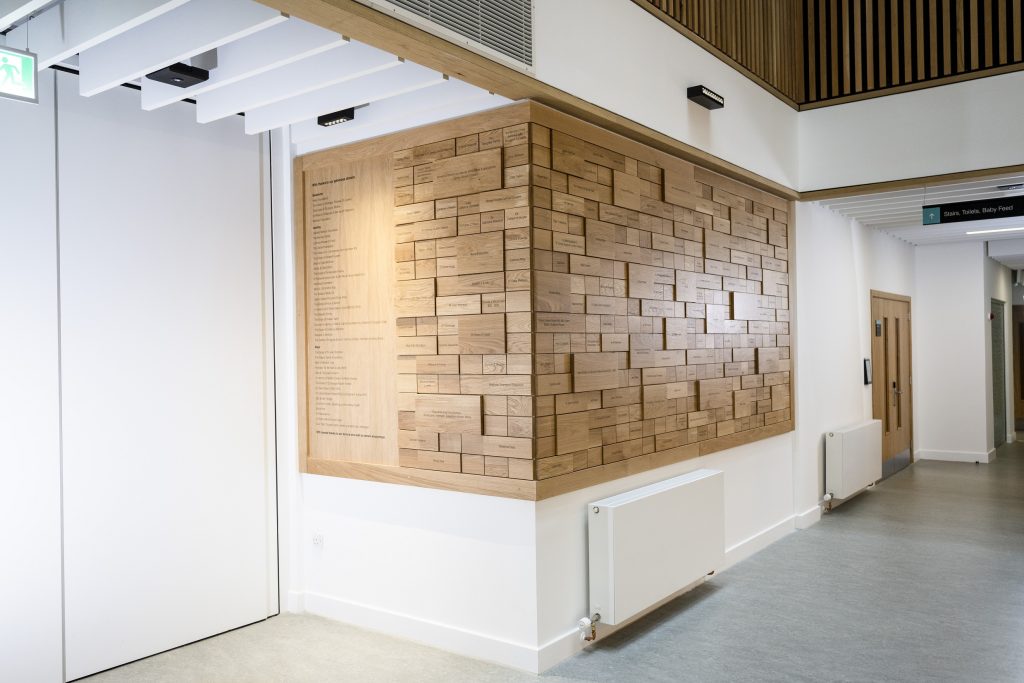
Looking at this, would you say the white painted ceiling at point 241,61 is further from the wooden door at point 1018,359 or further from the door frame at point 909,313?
the wooden door at point 1018,359

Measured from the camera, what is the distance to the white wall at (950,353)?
34.4 feet

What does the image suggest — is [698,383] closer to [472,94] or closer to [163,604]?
[472,94]

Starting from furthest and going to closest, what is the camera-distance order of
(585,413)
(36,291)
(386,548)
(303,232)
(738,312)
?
(738,312) → (303,232) → (386,548) → (585,413) → (36,291)

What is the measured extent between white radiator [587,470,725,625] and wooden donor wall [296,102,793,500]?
222mm

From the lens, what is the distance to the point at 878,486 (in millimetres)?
8898

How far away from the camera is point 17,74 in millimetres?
3221

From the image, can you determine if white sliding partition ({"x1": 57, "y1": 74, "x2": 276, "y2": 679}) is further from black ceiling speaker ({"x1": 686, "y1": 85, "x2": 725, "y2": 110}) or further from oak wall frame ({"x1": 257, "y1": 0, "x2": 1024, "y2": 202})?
black ceiling speaker ({"x1": 686, "y1": 85, "x2": 725, "y2": 110})

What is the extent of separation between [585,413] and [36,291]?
115 inches

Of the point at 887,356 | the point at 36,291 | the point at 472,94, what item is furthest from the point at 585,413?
the point at 887,356

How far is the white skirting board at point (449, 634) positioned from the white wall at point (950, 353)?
7041mm

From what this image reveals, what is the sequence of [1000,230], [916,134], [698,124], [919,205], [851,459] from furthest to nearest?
1. [1000,230]
2. [851,459]
3. [919,205]
4. [916,134]
5. [698,124]

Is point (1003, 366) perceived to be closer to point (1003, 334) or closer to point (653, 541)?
point (1003, 334)

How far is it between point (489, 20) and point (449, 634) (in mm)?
3144

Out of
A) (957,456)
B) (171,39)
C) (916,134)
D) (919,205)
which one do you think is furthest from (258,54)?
(957,456)
